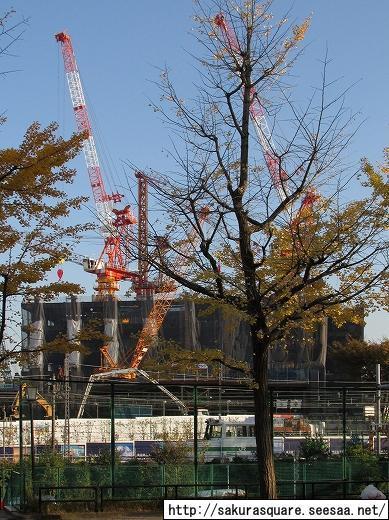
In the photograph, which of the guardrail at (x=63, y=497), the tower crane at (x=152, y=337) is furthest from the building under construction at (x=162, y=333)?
the guardrail at (x=63, y=497)

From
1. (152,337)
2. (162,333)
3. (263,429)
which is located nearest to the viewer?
(263,429)

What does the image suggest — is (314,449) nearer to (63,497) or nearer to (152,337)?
(63,497)

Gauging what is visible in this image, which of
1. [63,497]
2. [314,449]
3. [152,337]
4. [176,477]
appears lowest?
[314,449]

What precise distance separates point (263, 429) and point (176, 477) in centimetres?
838

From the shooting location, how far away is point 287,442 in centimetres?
3675

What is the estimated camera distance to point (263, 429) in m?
13.5

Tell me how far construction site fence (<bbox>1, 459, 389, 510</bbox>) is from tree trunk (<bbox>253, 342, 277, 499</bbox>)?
22.4 feet

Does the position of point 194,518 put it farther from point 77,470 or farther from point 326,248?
point 77,470

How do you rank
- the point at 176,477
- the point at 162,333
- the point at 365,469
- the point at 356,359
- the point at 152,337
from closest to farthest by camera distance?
the point at 152,337
the point at 176,477
the point at 365,469
the point at 356,359
the point at 162,333

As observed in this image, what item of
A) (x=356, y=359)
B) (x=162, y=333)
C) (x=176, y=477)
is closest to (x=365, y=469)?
(x=176, y=477)

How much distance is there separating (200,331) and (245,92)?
70.3m

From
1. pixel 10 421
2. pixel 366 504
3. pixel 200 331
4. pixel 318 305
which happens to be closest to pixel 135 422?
pixel 10 421

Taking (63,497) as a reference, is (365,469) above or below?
above

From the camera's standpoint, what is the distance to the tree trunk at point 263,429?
1333 cm
